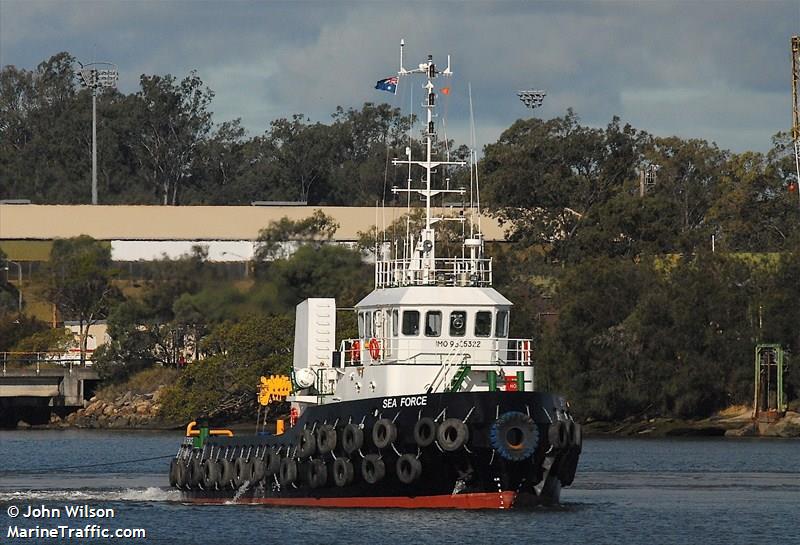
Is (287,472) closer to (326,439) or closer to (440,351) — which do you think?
(326,439)

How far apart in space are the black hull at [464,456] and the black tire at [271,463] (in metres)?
2.00

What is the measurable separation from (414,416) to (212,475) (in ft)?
32.8

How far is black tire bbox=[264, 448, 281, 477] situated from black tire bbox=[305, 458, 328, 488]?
163cm

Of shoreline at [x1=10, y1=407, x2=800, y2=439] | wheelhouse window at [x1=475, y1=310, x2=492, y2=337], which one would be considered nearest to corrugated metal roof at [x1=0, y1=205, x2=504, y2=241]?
shoreline at [x1=10, y1=407, x2=800, y2=439]

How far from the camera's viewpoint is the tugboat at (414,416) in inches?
1898

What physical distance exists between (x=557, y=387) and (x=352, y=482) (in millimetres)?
58409

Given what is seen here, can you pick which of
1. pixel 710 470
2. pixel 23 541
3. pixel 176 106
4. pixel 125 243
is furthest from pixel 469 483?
pixel 176 106

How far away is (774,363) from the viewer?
105188mm

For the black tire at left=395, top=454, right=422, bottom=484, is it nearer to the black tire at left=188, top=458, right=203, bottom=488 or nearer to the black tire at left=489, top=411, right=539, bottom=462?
the black tire at left=489, top=411, right=539, bottom=462

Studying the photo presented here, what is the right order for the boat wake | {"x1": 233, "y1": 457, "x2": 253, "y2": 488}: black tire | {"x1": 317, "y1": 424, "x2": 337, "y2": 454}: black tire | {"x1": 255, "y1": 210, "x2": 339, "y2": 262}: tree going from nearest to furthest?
{"x1": 317, "y1": 424, "x2": 337, "y2": 454}: black tire < {"x1": 233, "y1": 457, "x2": 253, "y2": 488}: black tire < the boat wake < {"x1": 255, "y1": 210, "x2": 339, "y2": 262}: tree

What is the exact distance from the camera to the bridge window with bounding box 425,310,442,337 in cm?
5228

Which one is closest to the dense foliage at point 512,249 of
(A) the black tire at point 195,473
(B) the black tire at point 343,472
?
(A) the black tire at point 195,473

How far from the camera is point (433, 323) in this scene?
172 ft

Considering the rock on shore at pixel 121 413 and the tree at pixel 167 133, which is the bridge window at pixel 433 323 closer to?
the rock on shore at pixel 121 413
